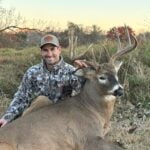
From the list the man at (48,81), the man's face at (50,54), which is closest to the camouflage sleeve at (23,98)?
the man at (48,81)

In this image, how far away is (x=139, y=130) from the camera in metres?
9.01

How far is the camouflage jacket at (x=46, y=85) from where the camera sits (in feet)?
25.5

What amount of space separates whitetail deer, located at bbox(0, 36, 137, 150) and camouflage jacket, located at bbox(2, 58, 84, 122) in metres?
0.22

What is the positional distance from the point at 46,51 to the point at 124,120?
3.02 metres

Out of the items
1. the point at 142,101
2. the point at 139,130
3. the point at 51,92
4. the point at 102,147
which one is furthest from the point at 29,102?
the point at 142,101

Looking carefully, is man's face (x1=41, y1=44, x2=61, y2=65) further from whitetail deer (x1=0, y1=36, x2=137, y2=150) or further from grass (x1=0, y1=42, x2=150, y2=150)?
grass (x1=0, y1=42, x2=150, y2=150)

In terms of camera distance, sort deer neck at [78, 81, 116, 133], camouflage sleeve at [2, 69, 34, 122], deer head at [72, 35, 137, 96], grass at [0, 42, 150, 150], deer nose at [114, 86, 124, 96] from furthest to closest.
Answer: grass at [0, 42, 150, 150], camouflage sleeve at [2, 69, 34, 122], deer neck at [78, 81, 116, 133], deer head at [72, 35, 137, 96], deer nose at [114, 86, 124, 96]

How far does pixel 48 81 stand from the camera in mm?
7785

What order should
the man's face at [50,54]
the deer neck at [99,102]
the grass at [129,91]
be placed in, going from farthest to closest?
the grass at [129,91] → the man's face at [50,54] → the deer neck at [99,102]

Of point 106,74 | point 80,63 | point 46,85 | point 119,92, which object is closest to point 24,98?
point 46,85

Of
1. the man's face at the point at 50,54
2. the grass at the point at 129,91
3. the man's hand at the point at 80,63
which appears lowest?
the grass at the point at 129,91

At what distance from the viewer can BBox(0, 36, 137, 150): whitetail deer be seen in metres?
6.75

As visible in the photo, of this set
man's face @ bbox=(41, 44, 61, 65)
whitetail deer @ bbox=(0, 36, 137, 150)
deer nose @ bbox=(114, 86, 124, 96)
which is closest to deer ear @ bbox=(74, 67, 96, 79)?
whitetail deer @ bbox=(0, 36, 137, 150)

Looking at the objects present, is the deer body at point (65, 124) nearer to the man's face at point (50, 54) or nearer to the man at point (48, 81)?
the man at point (48, 81)
